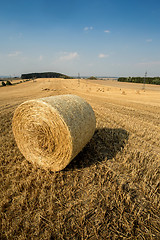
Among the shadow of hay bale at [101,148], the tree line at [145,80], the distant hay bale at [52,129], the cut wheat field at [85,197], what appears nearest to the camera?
the cut wheat field at [85,197]

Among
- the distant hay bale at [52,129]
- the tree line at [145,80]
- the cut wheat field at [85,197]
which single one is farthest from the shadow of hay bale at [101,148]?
the tree line at [145,80]

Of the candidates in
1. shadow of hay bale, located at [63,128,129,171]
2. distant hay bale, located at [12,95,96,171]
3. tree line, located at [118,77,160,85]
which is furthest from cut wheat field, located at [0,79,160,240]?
tree line, located at [118,77,160,85]

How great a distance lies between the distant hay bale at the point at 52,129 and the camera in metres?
3.06

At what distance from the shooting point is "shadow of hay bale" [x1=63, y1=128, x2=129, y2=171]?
3.71 meters

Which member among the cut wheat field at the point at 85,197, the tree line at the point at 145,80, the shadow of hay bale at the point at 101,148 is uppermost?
the tree line at the point at 145,80

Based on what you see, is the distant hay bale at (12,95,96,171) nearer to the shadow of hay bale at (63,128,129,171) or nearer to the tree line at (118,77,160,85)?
the shadow of hay bale at (63,128,129,171)

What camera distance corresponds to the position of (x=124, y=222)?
2.12 meters

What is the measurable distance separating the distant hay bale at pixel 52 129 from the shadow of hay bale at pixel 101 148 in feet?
1.73

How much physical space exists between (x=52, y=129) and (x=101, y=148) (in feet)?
6.77

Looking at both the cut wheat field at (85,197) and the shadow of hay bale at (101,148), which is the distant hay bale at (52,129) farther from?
the shadow of hay bale at (101,148)

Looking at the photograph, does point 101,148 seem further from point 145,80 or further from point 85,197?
point 145,80

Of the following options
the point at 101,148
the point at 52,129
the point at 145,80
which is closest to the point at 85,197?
the point at 52,129

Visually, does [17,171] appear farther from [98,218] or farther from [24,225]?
[98,218]

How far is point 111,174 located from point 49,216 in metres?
1.74
